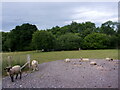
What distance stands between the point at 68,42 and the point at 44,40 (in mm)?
1487

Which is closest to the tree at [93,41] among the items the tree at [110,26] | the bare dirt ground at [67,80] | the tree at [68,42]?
the tree at [68,42]

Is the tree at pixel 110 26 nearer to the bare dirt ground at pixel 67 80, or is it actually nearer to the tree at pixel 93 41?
the bare dirt ground at pixel 67 80

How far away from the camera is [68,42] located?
7.31m

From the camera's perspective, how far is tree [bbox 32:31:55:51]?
720 cm

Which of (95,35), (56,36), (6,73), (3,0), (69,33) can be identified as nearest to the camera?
Answer: (3,0)

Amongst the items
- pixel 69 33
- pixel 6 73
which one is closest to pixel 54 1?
pixel 6 73

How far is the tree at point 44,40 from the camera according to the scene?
720cm

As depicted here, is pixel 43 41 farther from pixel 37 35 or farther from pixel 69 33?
pixel 69 33

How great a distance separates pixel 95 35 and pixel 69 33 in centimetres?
247

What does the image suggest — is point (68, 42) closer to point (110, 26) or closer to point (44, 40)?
point (44, 40)

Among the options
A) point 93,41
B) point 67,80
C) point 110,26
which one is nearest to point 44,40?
point 93,41

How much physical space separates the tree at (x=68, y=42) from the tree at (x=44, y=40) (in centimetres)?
45

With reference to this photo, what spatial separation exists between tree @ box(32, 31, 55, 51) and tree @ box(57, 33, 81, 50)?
0.45m

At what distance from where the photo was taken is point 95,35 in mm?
8555
